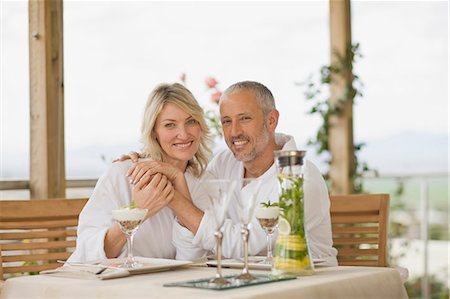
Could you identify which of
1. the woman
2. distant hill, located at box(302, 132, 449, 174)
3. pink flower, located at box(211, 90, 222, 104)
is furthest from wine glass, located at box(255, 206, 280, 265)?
distant hill, located at box(302, 132, 449, 174)

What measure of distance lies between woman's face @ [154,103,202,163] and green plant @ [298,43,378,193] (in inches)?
82.9

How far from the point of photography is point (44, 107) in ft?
15.6

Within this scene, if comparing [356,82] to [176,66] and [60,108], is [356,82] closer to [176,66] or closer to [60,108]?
[176,66]

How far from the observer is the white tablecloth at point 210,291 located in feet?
7.39

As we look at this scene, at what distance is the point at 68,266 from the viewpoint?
107 inches

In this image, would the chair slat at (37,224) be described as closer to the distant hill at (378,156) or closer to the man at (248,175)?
the man at (248,175)

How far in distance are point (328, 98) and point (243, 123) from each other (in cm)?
204

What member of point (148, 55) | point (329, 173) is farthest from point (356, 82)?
point (148, 55)

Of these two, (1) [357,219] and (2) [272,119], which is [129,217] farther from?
(1) [357,219]

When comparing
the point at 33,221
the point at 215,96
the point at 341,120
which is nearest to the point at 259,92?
the point at 33,221

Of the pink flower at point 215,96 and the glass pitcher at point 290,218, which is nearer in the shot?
the glass pitcher at point 290,218

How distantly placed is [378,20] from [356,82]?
3.29 feet

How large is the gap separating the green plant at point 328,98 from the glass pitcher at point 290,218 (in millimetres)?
2912

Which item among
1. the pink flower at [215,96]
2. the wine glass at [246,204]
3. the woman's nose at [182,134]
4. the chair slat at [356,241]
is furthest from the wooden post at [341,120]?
the wine glass at [246,204]
